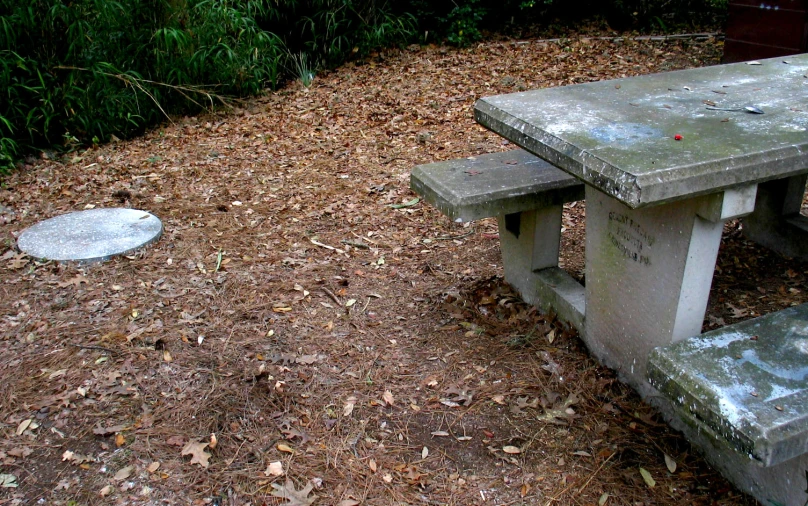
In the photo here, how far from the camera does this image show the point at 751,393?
2.00 m

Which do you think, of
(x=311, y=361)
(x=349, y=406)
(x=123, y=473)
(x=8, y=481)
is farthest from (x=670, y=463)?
(x=8, y=481)

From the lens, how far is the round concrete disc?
3936 mm

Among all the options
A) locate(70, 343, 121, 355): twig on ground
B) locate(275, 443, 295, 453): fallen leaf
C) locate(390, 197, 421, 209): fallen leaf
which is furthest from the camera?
locate(390, 197, 421, 209): fallen leaf

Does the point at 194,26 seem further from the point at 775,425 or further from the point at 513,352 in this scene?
the point at 775,425

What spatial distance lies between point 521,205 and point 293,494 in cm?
148

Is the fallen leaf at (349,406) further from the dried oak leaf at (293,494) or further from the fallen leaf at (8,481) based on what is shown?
the fallen leaf at (8,481)

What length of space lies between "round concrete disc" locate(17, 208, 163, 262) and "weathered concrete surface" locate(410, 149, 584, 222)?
1.82 meters

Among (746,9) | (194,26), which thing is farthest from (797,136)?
(194,26)

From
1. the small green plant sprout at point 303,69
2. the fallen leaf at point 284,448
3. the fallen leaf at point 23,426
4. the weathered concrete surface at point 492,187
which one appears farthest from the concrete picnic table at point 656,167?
the small green plant sprout at point 303,69

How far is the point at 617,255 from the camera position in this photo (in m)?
2.74

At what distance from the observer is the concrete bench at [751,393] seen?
188 centimetres

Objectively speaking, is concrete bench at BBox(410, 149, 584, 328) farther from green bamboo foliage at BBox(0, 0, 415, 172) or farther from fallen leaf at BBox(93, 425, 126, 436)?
green bamboo foliage at BBox(0, 0, 415, 172)

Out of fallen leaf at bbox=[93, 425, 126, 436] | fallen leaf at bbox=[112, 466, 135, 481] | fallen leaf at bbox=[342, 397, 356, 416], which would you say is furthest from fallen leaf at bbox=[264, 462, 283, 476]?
fallen leaf at bbox=[93, 425, 126, 436]

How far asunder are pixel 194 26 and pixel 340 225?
3.14 m
